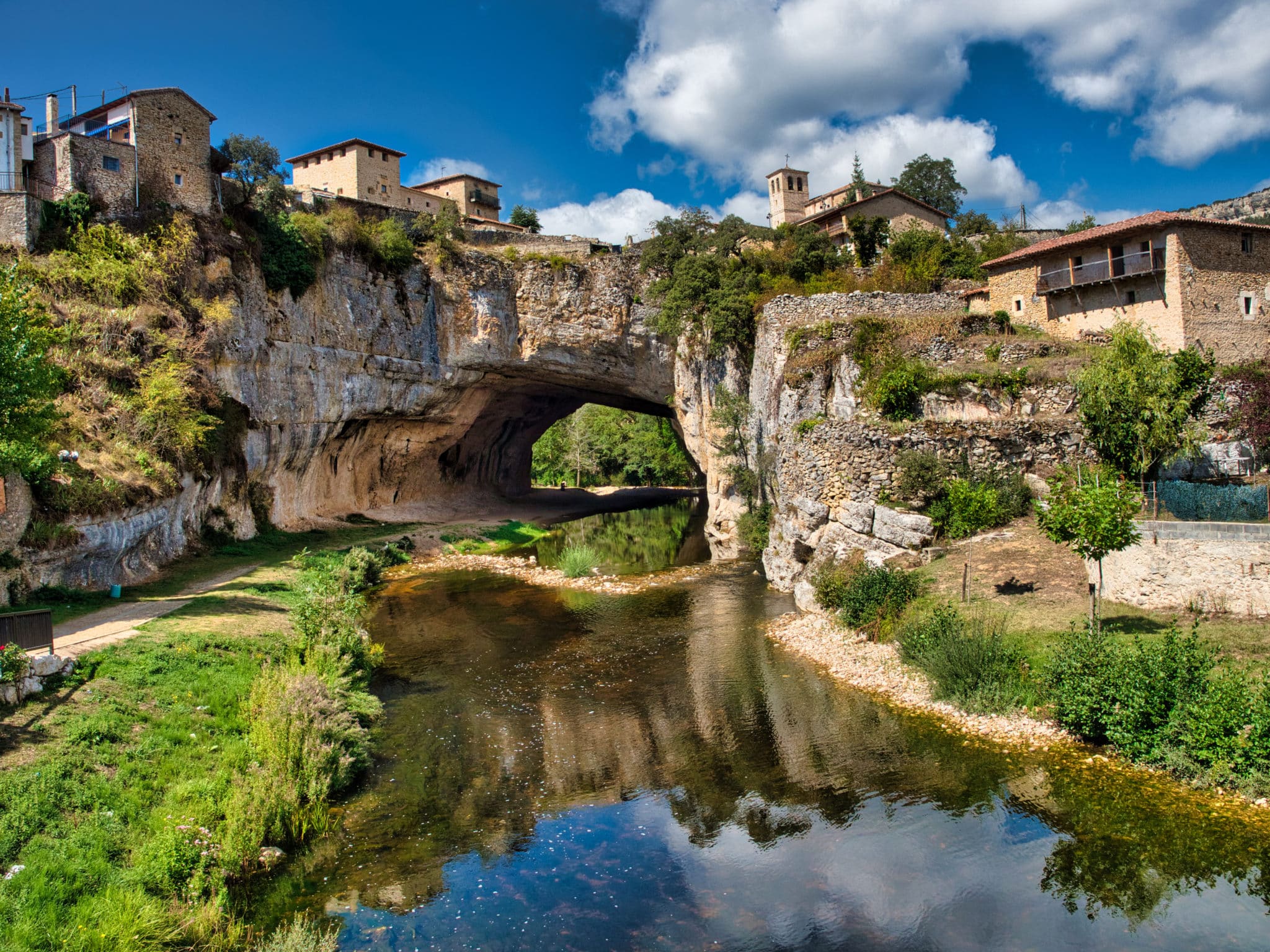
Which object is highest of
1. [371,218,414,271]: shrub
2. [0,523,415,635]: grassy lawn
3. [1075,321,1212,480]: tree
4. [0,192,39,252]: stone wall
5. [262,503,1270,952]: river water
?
[371,218,414,271]: shrub

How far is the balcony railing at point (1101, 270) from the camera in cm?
2492

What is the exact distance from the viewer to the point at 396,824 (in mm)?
10008

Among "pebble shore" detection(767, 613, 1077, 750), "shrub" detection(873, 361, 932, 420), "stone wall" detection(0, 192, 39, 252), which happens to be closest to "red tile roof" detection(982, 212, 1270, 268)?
"shrub" detection(873, 361, 932, 420)

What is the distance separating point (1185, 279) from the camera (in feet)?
80.1

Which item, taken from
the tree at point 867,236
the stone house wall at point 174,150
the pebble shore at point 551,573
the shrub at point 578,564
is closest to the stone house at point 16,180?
the stone house wall at point 174,150

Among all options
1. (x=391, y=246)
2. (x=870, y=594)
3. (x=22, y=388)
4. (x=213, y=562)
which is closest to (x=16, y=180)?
(x=391, y=246)

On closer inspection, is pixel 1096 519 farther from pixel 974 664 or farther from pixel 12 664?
pixel 12 664

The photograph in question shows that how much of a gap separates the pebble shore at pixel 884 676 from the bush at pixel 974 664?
0.24 m

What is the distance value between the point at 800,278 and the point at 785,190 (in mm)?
20536

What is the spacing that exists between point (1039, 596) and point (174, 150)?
31170 mm

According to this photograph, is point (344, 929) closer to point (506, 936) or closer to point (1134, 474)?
point (506, 936)

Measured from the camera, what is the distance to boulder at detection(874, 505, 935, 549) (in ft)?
61.7

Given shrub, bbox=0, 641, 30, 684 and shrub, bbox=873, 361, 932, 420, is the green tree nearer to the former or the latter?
shrub, bbox=0, 641, 30, 684

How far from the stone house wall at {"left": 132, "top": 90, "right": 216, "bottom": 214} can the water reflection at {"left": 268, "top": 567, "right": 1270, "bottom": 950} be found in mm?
23361
